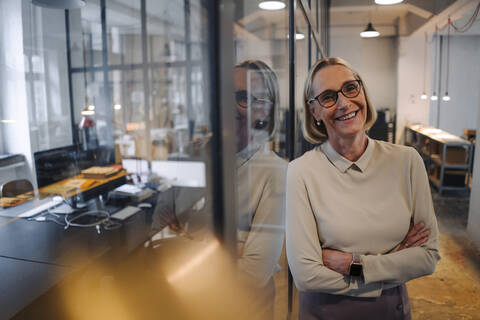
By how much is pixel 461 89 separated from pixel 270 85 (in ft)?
6.41

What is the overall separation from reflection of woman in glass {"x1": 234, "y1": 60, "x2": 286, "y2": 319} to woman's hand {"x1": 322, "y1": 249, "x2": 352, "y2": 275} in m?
0.14

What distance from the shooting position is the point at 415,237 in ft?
3.10

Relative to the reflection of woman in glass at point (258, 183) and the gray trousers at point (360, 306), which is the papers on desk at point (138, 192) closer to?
the reflection of woman in glass at point (258, 183)

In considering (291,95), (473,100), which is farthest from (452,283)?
(291,95)

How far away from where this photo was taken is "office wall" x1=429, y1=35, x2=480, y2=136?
194 cm

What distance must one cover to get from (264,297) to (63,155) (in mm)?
528

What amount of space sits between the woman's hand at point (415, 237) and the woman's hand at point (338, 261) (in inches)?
6.2

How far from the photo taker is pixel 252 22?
0.66m

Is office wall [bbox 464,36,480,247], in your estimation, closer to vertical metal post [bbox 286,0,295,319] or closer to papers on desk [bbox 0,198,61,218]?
vertical metal post [bbox 286,0,295,319]

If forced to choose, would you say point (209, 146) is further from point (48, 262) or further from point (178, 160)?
point (48, 262)

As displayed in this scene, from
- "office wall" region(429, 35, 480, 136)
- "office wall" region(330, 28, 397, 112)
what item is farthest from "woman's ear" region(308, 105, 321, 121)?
"office wall" region(330, 28, 397, 112)

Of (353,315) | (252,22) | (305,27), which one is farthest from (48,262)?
(305,27)

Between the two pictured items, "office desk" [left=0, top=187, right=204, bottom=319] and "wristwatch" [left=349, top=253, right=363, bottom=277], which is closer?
"office desk" [left=0, top=187, right=204, bottom=319]

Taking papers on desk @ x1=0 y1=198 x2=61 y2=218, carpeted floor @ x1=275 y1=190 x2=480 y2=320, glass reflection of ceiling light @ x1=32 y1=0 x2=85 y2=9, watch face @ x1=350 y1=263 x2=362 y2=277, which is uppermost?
glass reflection of ceiling light @ x1=32 y1=0 x2=85 y2=9
